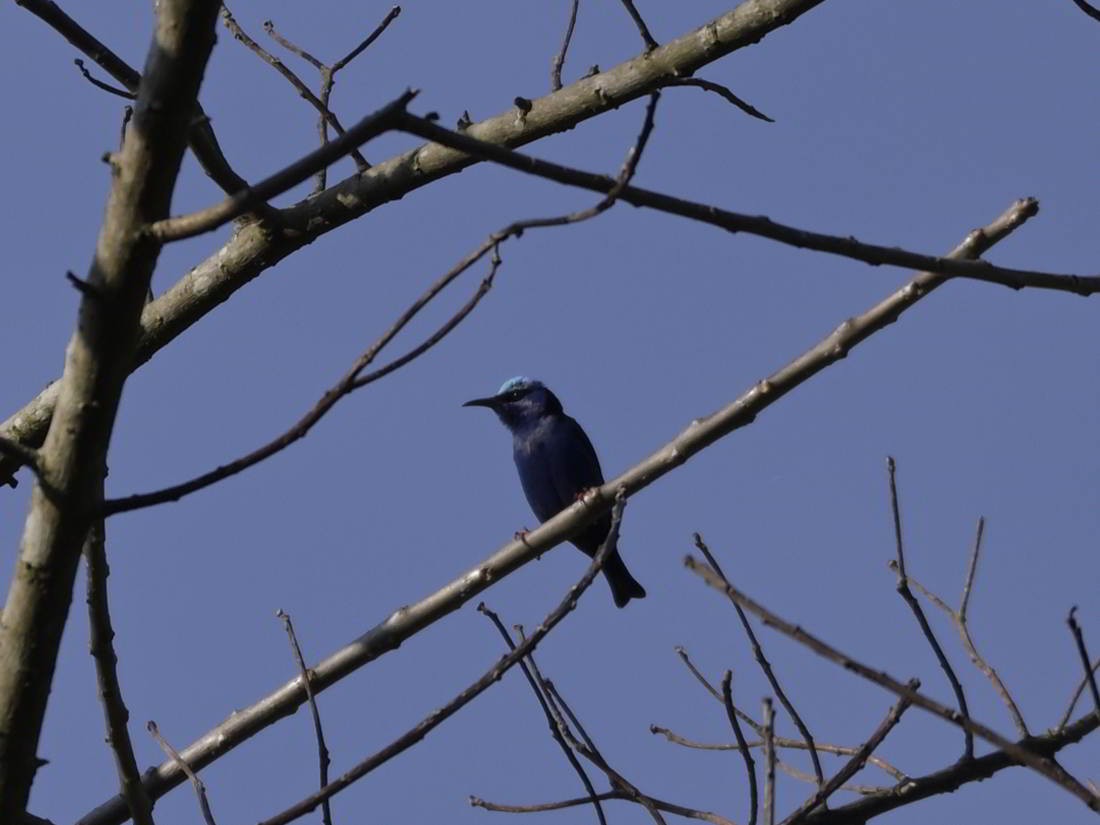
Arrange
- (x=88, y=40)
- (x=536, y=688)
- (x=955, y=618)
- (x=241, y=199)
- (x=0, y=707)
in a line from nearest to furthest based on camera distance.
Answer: (x=241, y=199)
(x=0, y=707)
(x=536, y=688)
(x=955, y=618)
(x=88, y=40)

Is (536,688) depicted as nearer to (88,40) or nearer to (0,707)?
(0,707)

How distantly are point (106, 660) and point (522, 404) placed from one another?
27.7ft

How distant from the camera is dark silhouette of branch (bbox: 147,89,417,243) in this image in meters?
2.15

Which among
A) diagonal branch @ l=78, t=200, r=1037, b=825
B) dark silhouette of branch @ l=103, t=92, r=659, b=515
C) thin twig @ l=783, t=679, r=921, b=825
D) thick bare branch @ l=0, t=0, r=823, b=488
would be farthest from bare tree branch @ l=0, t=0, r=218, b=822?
thick bare branch @ l=0, t=0, r=823, b=488

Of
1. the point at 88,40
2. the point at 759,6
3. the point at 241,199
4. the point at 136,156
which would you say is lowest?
the point at 241,199

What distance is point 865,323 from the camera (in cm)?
303

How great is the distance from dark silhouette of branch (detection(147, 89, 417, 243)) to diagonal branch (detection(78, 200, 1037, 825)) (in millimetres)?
1240

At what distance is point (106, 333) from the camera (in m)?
2.33

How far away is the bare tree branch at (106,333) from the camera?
2322 millimetres

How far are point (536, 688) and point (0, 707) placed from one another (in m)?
1.28

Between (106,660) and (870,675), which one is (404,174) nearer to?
(106,660)

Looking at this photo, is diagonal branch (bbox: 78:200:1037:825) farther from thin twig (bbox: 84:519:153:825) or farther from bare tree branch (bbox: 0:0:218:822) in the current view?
bare tree branch (bbox: 0:0:218:822)

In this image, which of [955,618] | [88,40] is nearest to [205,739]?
[955,618]

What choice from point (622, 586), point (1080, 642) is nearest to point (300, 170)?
point (1080, 642)
